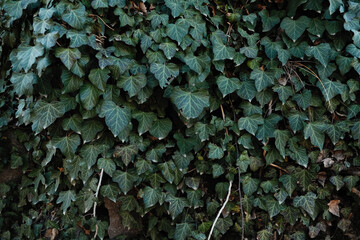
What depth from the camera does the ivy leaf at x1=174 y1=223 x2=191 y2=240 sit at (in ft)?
6.49

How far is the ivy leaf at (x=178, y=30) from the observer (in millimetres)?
1795

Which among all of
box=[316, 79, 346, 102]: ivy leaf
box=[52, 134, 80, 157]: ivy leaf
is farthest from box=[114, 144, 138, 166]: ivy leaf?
box=[316, 79, 346, 102]: ivy leaf

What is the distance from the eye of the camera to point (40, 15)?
1.69m

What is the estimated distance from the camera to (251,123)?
192 centimetres

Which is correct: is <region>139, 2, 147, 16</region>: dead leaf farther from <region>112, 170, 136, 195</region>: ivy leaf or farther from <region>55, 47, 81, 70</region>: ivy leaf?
<region>112, 170, 136, 195</region>: ivy leaf

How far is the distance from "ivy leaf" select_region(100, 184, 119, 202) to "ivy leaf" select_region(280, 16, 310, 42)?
128 cm

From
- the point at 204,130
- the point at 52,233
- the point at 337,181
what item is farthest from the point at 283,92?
the point at 52,233

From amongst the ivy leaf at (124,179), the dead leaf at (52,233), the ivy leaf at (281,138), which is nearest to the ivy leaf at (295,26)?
the ivy leaf at (281,138)

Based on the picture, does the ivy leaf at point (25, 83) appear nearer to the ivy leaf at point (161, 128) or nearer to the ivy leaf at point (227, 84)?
the ivy leaf at point (161, 128)

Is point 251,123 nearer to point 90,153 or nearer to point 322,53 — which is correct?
point 322,53

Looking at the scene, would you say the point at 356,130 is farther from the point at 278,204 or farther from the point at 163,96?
the point at 163,96

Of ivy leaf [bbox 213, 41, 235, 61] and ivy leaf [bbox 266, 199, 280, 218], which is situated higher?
ivy leaf [bbox 213, 41, 235, 61]

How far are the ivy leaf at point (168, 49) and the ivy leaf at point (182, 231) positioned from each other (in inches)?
37.2

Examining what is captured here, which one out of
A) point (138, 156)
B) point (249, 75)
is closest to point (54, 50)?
point (138, 156)
